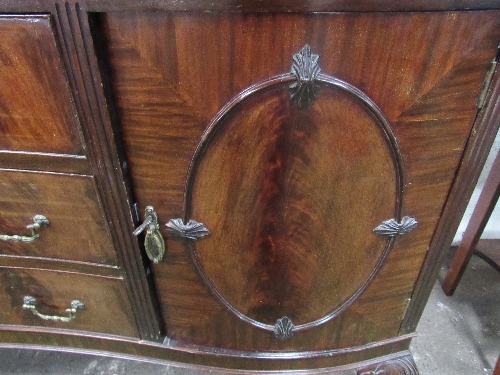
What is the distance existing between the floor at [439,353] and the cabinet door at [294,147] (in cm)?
37

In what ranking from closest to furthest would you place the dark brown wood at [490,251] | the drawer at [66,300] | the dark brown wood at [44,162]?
the dark brown wood at [44,162] < the drawer at [66,300] < the dark brown wood at [490,251]

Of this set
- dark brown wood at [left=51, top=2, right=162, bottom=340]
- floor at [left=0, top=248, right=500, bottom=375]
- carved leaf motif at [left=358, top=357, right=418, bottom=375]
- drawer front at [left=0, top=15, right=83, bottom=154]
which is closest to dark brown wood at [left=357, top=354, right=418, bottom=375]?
carved leaf motif at [left=358, top=357, right=418, bottom=375]

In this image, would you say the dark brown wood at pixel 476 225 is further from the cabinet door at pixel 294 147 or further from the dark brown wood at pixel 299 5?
the dark brown wood at pixel 299 5

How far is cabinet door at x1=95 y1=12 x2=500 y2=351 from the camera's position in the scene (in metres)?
0.43

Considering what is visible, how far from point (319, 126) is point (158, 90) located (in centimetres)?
20

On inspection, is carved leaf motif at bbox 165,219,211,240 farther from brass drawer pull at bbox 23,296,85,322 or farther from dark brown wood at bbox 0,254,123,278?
brass drawer pull at bbox 23,296,85,322

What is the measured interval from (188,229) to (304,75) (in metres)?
0.26

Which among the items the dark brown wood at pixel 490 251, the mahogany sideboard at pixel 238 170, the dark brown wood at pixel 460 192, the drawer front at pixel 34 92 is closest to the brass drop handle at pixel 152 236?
the mahogany sideboard at pixel 238 170

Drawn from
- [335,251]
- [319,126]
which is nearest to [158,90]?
[319,126]

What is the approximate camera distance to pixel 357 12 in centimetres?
41

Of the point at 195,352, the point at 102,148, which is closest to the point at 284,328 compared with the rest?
the point at 195,352

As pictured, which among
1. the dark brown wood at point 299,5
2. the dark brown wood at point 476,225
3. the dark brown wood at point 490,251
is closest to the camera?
the dark brown wood at point 299,5

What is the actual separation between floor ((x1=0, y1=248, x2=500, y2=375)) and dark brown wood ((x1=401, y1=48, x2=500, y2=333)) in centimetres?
34

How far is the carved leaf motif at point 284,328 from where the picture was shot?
25.4 inches
